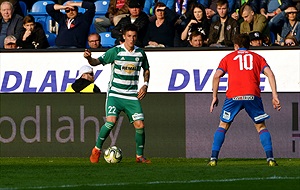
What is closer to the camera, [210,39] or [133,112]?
[133,112]

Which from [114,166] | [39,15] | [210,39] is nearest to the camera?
[114,166]

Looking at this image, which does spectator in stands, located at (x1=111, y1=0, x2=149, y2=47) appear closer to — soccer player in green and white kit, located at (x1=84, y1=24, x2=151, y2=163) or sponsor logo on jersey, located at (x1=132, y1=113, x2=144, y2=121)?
soccer player in green and white kit, located at (x1=84, y1=24, x2=151, y2=163)

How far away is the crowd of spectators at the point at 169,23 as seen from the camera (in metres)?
17.9

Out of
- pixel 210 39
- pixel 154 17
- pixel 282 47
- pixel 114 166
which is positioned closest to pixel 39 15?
pixel 154 17

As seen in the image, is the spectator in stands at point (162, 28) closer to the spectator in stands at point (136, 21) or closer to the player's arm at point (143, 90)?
the spectator in stands at point (136, 21)

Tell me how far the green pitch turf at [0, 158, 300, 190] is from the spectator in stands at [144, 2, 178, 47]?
3598 millimetres

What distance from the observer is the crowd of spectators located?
17.9 m

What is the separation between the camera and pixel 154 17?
18844 millimetres

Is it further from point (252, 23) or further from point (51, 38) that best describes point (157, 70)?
point (51, 38)

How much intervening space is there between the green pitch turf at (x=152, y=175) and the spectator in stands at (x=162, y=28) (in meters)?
3.60

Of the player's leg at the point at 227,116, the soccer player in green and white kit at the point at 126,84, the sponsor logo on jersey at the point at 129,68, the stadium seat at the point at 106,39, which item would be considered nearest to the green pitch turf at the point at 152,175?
the player's leg at the point at 227,116

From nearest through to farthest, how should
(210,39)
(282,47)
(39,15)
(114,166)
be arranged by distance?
(114,166), (282,47), (210,39), (39,15)

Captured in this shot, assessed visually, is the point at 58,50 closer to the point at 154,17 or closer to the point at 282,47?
the point at 154,17

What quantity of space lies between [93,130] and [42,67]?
5.28ft
